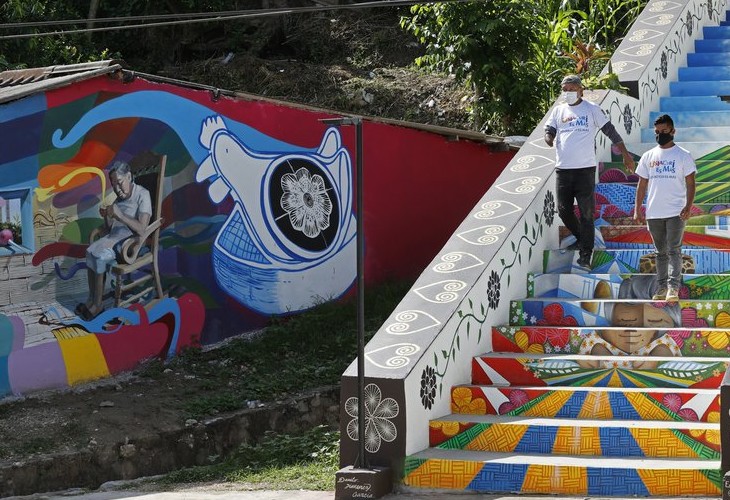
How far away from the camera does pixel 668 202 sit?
30.9 ft

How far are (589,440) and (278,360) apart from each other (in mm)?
4815

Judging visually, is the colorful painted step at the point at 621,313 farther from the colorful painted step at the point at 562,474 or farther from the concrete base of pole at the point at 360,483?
the concrete base of pole at the point at 360,483

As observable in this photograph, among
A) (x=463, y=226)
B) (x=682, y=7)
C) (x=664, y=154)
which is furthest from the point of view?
(x=682, y=7)

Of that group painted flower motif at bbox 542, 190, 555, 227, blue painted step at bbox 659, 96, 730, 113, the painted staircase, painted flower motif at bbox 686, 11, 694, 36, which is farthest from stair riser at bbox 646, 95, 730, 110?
painted flower motif at bbox 542, 190, 555, 227

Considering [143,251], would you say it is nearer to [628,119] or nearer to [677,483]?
[628,119]

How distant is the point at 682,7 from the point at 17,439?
31.1 ft

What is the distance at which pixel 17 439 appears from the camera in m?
9.73

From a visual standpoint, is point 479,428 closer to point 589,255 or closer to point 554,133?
point 589,255

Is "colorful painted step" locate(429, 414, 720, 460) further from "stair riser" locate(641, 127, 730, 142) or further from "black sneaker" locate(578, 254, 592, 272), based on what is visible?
"stair riser" locate(641, 127, 730, 142)

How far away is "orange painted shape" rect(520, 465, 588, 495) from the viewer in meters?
7.70

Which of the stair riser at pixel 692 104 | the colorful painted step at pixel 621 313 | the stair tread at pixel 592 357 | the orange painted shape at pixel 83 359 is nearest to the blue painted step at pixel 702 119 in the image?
the stair riser at pixel 692 104

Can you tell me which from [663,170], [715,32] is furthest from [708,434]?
[715,32]

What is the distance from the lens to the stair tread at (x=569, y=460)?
25.1ft

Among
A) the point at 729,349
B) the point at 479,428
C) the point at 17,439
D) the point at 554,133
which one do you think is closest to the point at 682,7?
the point at 554,133
